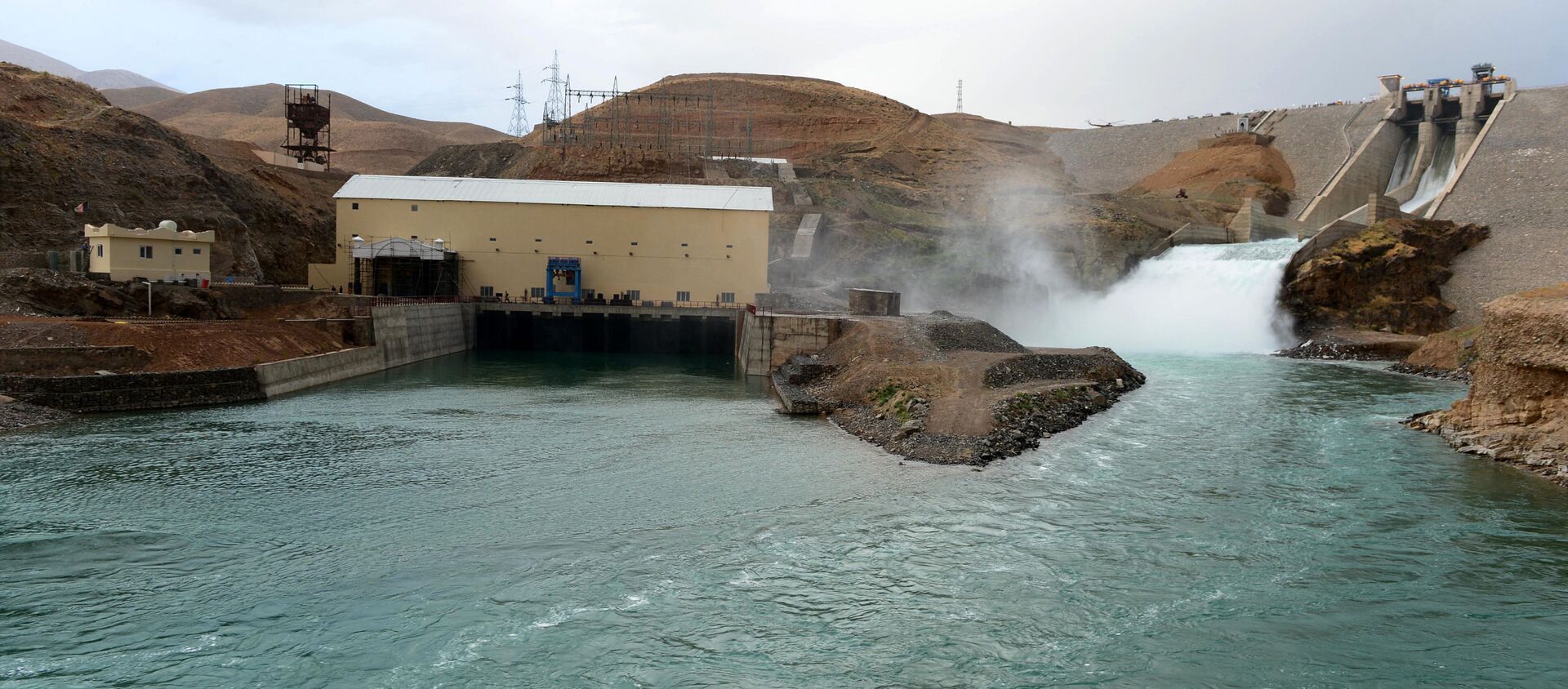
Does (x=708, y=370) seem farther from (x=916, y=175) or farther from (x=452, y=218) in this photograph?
(x=916, y=175)

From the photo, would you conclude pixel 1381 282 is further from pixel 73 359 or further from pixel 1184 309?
pixel 73 359

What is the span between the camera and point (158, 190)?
45500mm

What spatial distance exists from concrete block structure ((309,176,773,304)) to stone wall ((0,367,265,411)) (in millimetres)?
21384

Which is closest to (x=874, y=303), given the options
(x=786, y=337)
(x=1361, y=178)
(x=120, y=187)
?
(x=786, y=337)

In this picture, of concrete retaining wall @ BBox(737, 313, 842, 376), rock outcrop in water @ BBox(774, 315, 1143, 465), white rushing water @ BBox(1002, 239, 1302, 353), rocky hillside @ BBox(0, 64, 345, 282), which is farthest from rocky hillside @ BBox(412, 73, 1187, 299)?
rock outcrop in water @ BBox(774, 315, 1143, 465)

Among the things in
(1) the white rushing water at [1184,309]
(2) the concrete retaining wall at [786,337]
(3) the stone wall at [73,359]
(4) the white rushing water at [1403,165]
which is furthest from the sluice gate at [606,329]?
(4) the white rushing water at [1403,165]

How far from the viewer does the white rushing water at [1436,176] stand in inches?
2269

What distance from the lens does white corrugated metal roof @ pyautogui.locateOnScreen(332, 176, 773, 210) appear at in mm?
49031

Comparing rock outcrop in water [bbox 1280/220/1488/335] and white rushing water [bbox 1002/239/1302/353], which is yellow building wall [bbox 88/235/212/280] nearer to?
white rushing water [bbox 1002/239/1302/353]

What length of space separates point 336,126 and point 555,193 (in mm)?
98865

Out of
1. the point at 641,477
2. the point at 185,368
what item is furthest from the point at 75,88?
the point at 641,477

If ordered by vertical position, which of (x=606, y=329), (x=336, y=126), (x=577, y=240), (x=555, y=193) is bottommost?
(x=606, y=329)

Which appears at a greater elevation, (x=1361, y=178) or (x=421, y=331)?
(x=1361, y=178)

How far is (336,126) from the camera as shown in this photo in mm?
133500
